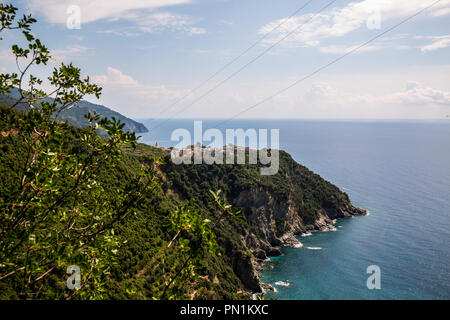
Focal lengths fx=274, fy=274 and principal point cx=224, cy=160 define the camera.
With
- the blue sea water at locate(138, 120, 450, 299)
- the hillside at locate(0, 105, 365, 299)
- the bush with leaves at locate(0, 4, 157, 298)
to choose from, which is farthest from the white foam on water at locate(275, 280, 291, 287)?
the bush with leaves at locate(0, 4, 157, 298)

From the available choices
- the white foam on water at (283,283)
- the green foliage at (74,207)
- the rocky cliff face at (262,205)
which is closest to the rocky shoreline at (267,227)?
the rocky cliff face at (262,205)

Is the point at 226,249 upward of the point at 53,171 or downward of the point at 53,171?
downward

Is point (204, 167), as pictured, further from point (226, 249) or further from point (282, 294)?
point (282, 294)

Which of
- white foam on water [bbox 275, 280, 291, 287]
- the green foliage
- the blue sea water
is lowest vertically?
white foam on water [bbox 275, 280, 291, 287]

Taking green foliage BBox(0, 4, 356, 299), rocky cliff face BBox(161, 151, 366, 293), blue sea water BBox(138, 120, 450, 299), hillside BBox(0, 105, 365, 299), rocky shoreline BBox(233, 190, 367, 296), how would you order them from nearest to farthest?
green foliage BBox(0, 4, 356, 299) → hillside BBox(0, 105, 365, 299) → blue sea water BBox(138, 120, 450, 299) → rocky cliff face BBox(161, 151, 366, 293) → rocky shoreline BBox(233, 190, 367, 296)

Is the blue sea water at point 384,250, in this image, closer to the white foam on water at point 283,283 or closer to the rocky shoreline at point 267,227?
the white foam on water at point 283,283

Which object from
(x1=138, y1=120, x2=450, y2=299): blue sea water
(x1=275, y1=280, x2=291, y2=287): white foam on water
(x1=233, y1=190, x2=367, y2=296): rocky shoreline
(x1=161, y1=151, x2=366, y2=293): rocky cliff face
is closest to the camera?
(x1=138, y1=120, x2=450, y2=299): blue sea water

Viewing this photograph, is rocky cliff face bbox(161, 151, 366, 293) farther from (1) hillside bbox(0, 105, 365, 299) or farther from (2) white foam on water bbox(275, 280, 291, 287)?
(2) white foam on water bbox(275, 280, 291, 287)

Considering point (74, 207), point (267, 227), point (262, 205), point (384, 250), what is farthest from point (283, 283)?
point (74, 207)

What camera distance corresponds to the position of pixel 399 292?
48.1 meters

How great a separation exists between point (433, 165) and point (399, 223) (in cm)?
8660
